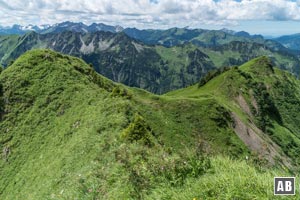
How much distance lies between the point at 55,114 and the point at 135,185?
41.3m

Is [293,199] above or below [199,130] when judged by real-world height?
above

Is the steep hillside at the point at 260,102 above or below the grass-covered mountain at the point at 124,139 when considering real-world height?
below

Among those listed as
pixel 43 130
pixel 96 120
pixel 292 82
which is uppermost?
pixel 96 120

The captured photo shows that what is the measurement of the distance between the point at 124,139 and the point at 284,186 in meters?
20.4

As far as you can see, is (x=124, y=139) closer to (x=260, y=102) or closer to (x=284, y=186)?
(x=284, y=186)

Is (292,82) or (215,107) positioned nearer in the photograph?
(215,107)

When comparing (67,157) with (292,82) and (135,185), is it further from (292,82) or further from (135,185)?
(292,82)

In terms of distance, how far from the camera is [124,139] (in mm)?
27016

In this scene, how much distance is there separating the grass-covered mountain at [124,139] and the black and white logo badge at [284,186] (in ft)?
0.75

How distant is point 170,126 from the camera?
69.1 meters

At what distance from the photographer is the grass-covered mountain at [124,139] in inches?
401

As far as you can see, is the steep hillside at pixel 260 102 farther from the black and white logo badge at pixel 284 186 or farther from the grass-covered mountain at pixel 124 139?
the black and white logo badge at pixel 284 186

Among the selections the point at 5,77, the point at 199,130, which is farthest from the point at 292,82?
the point at 5,77

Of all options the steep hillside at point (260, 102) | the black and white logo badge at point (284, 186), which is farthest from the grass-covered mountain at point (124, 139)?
the steep hillside at point (260, 102)
